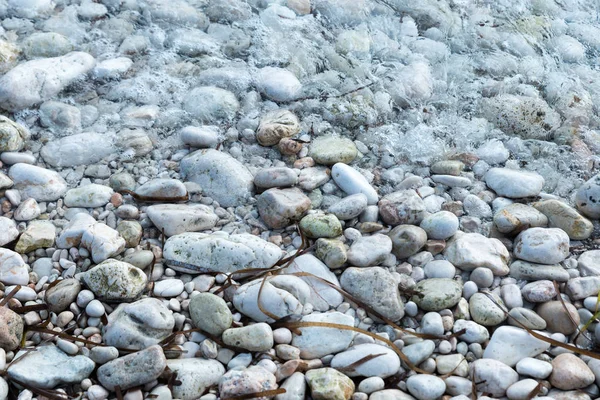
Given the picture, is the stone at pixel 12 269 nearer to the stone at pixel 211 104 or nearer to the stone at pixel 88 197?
the stone at pixel 88 197

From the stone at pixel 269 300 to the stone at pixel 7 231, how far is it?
0.97 metres

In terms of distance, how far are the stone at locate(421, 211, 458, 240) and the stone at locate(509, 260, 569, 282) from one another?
0.95 ft

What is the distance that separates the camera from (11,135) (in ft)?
8.96

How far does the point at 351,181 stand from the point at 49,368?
1.48 m

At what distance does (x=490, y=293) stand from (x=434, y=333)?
334 mm

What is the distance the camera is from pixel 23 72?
10.1 feet

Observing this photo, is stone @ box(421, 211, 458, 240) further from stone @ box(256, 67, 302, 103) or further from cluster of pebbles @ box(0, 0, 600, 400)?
stone @ box(256, 67, 302, 103)

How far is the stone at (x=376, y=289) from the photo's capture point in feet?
7.29

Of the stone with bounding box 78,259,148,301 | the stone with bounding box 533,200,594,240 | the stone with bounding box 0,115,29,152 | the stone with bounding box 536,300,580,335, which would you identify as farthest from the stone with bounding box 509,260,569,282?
the stone with bounding box 0,115,29,152

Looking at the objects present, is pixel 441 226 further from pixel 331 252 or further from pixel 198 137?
pixel 198 137

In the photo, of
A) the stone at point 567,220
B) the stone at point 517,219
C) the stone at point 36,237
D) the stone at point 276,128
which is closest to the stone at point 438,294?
the stone at point 517,219

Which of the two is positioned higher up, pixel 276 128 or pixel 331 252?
pixel 276 128

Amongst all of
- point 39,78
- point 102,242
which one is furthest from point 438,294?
point 39,78

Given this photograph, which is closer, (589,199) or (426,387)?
(426,387)
